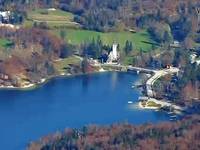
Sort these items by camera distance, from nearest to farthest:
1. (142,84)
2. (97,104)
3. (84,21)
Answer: (97,104)
(142,84)
(84,21)

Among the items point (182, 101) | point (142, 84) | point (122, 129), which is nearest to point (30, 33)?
point (142, 84)

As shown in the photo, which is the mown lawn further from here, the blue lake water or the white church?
the white church

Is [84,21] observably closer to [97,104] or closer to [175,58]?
[175,58]

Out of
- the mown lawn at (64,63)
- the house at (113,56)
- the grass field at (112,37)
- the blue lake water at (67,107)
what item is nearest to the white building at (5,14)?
the grass field at (112,37)

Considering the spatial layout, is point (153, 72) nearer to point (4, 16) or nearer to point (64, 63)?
point (64, 63)

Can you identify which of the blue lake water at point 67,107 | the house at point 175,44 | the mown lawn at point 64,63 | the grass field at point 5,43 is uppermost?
the grass field at point 5,43

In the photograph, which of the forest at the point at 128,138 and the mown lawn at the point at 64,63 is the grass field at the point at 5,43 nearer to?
the mown lawn at the point at 64,63

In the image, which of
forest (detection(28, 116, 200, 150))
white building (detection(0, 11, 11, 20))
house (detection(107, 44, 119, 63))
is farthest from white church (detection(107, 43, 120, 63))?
forest (detection(28, 116, 200, 150))
